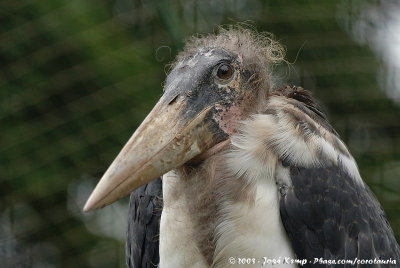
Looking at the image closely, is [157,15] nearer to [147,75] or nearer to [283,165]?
[147,75]

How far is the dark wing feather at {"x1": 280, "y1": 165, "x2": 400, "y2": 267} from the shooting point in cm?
191

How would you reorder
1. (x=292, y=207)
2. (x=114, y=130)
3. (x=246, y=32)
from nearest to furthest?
(x=292, y=207) → (x=246, y=32) → (x=114, y=130)

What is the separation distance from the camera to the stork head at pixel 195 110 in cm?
190

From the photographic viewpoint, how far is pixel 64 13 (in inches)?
141

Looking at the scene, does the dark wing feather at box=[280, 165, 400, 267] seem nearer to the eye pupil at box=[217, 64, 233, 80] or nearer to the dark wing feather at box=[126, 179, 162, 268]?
the eye pupil at box=[217, 64, 233, 80]

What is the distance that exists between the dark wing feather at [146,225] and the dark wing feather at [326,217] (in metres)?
0.53

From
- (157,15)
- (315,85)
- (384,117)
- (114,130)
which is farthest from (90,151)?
(384,117)

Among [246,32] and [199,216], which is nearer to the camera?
[199,216]

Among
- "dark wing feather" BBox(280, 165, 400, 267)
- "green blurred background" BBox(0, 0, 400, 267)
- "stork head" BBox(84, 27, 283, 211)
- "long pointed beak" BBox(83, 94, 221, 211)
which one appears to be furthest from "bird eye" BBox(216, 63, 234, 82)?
"green blurred background" BBox(0, 0, 400, 267)

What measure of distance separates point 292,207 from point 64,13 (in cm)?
210

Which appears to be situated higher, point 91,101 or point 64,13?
point 64,13

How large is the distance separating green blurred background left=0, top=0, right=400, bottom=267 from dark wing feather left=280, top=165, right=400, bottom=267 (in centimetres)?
132

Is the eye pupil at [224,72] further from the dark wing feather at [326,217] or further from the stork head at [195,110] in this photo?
the dark wing feather at [326,217]

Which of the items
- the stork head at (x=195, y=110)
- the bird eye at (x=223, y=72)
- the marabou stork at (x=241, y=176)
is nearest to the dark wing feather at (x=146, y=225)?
the marabou stork at (x=241, y=176)
